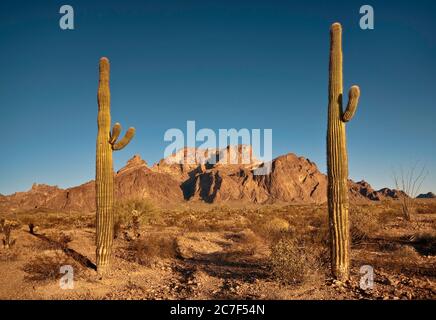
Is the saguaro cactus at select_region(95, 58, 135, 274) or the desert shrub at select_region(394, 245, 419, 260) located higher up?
the saguaro cactus at select_region(95, 58, 135, 274)

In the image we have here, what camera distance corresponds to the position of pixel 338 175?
702 centimetres

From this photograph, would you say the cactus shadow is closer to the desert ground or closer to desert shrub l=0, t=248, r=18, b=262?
the desert ground

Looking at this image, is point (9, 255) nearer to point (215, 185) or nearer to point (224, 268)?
point (224, 268)

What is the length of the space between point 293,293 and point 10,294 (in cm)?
555

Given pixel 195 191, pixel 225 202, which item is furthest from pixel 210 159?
pixel 225 202

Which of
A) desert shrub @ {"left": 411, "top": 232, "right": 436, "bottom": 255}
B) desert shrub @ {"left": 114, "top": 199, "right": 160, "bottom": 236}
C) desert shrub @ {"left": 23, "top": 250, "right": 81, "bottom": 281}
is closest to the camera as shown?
desert shrub @ {"left": 23, "top": 250, "right": 81, "bottom": 281}

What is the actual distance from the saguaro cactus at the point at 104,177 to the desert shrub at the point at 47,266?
87cm

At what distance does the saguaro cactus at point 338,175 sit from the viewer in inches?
273

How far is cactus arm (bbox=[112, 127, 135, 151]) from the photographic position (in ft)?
28.2

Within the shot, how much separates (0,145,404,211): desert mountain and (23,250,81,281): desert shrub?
6148 centimetres

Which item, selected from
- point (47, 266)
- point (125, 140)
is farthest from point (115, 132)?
point (47, 266)

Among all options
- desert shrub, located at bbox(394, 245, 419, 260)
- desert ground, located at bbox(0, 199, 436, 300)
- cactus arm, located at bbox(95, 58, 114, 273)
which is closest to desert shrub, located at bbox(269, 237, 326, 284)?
desert ground, located at bbox(0, 199, 436, 300)

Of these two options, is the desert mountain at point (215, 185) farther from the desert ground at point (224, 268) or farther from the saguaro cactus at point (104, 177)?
the saguaro cactus at point (104, 177)
